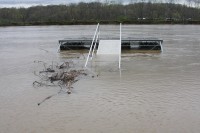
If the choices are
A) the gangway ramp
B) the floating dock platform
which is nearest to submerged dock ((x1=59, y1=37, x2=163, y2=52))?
the floating dock platform

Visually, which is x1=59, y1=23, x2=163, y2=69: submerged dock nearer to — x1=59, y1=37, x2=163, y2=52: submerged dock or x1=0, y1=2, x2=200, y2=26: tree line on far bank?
x1=59, y1=37, x2=163, y2=52: submerged dock

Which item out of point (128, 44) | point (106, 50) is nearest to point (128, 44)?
point (128, 44)

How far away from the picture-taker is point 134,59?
440 inches

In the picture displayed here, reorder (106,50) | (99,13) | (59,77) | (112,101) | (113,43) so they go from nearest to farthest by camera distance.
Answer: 1. (112,101)
2. (59,77)
3. (106,50)
4. (113,43)
5. (99,13)

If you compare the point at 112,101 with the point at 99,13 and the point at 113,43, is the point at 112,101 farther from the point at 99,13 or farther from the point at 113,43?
the point at 99,13

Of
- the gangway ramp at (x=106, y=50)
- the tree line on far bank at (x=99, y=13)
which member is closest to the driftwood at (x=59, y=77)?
the gangway ramp at (x=106, y=50)

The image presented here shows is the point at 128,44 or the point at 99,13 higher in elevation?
the point at 99,13

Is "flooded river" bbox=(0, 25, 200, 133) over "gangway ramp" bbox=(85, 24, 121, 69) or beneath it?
beneath

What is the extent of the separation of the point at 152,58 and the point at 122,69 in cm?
228

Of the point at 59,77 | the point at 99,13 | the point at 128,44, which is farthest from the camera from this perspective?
the point at 99,13

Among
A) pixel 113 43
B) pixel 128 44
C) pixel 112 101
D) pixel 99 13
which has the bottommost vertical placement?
pixel 112 101

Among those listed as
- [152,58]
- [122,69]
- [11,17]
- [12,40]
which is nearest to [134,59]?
[152,58]

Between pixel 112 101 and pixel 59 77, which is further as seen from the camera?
pixel 59 77

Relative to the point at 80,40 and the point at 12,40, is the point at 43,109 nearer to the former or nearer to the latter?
the point at 80,40
